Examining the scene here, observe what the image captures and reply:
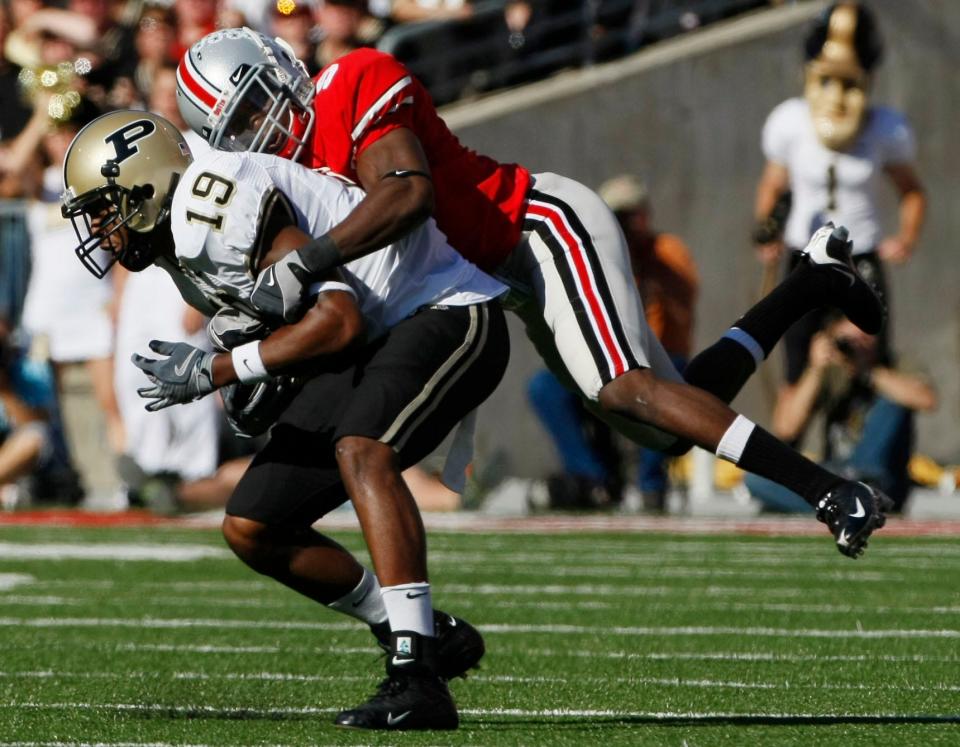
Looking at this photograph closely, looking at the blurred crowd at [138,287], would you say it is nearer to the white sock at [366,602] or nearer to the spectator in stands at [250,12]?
the spectator in stands at [250,12]

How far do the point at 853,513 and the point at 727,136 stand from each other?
9.01 metres

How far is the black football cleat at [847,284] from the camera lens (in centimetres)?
562

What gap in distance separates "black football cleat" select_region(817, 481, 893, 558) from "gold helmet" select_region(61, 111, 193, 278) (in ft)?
5.13

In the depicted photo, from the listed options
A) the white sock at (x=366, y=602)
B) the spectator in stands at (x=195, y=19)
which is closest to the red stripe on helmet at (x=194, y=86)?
the white sock at (x=366, y=602)

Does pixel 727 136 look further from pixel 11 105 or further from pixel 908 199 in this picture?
pixel 11 105

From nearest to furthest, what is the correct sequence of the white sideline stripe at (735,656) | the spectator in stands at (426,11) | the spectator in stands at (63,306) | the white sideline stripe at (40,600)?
the white sideline stripe at (735,656)
the white sideline stripe at (40,600)
the spectator in stands at (63,306)
the spectator in stands at (426,11)

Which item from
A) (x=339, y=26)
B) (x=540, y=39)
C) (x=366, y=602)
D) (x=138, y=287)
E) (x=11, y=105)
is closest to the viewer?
(x=366, y=602)

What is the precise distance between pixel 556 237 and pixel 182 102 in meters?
0.92

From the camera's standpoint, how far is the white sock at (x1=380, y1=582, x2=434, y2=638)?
4.41 meters

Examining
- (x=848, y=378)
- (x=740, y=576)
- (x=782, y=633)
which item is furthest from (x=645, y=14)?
(x=782, y=633)

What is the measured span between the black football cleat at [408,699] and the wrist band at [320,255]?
2.52 feet

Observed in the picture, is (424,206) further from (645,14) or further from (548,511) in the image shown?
(645,14)

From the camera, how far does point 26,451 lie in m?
10.8

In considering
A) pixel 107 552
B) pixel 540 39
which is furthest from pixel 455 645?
pixel 540 39
